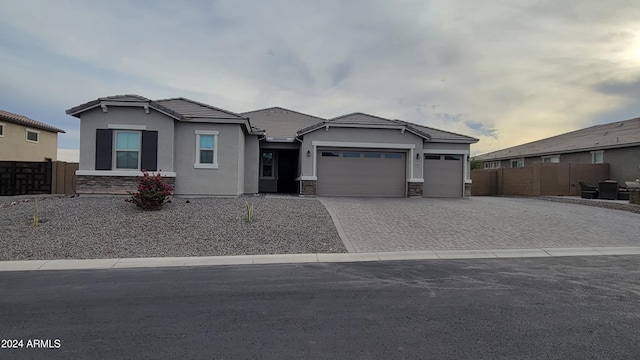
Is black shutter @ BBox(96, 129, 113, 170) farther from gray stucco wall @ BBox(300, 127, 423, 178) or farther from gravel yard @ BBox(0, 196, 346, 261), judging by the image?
gray stucco wall @ BBox(300, 127, 423, 178)

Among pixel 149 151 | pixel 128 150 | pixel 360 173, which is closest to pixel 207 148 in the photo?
pixel 149 151

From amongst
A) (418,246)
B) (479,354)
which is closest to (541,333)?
(479,354)

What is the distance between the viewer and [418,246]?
9.47m

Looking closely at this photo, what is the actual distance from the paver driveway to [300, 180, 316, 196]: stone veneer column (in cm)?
204

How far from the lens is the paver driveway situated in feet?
32.2

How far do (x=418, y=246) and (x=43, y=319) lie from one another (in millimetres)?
7851

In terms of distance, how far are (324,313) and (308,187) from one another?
41.9ft

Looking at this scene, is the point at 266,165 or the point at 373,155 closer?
the point at 373,155

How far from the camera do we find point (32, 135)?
24.1 metres

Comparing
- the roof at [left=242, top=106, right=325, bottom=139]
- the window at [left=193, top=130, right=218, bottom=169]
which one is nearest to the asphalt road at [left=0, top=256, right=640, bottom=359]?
the window at [left=193, top=130, right=218, bottom=169]

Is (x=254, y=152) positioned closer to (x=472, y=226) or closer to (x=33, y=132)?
(x=472, y=226)

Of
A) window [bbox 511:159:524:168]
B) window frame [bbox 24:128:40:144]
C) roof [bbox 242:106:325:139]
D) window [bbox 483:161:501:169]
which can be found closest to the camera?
roof [bbox 242:106:325:139]

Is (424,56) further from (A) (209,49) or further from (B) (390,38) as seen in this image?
(A) (209,49)

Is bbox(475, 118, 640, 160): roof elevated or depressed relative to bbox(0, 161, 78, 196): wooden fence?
elevated
